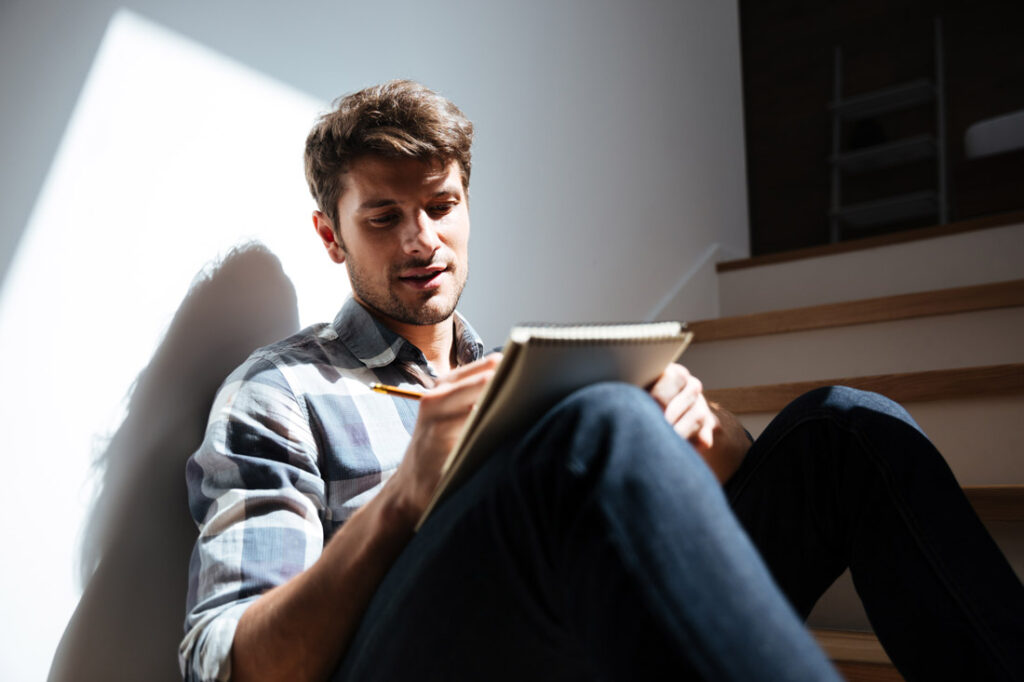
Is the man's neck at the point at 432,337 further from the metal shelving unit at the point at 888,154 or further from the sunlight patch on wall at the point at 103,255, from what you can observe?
the metal shelving unit at the point at 888,154

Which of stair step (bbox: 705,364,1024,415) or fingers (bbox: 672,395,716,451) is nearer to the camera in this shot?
fingers (bbox: 672,395,716,451)

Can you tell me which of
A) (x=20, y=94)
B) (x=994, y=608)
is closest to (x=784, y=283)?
Result: (x=994, y=608)

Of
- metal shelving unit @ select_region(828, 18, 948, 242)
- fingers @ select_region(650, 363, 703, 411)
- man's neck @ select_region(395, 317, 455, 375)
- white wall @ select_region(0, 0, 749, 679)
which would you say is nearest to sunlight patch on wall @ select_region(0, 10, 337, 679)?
white wall @ select_region(0, 0, 749, 679)

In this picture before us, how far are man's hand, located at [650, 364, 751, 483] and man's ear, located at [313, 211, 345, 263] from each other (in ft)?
1.76

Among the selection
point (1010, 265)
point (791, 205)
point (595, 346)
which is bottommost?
Answer: point (595, 346)

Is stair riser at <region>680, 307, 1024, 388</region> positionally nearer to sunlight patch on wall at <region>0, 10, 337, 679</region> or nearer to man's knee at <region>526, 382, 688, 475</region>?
sunlight patch on wall at <region>0, 10, 337, 679</region>

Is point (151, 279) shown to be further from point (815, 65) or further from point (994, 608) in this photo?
point (815, 65)

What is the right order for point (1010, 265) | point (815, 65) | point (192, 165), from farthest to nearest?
1. point (815, 65)
2. point (1010, 265)
3. point (192, 165)

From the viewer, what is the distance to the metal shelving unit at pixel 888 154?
9.21 feet

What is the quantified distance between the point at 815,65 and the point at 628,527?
315cm

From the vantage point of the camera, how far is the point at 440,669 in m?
0.63

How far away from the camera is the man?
0.52m

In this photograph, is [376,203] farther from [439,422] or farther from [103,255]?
[439,422]

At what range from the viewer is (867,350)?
170 cm
